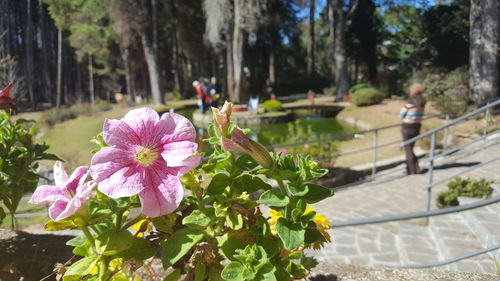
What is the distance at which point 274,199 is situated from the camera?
2.29 feet

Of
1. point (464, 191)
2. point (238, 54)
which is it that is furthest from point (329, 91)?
point (464, 191)

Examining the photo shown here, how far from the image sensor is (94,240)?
0.73 m

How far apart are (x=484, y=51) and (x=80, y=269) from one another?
50.9ft

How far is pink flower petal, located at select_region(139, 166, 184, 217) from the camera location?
63cm

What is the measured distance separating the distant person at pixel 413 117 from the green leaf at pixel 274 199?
6.65m

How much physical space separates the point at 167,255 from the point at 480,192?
4.85 m

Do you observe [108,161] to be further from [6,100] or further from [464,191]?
[464,191]

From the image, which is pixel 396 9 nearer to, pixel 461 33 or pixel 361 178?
pixel 461 33

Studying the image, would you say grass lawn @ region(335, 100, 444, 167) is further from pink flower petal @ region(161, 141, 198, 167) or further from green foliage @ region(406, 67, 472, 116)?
pink flower petal @ region(161, 141, 198, 167)

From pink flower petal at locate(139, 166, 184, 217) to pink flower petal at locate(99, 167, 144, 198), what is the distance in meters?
0.02

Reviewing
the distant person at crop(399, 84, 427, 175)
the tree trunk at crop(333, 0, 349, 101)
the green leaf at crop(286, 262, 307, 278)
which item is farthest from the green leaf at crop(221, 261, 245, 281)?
the tree trunk at crop(333, 0, 349, 101)

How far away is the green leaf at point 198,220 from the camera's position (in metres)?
0.68

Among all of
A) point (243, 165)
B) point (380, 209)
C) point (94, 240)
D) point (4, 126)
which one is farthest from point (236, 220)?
point (380, 209)

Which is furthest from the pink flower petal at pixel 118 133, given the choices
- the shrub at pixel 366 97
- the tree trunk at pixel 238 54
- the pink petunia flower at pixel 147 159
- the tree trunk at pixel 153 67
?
the tree trunk at pixel 153 67
